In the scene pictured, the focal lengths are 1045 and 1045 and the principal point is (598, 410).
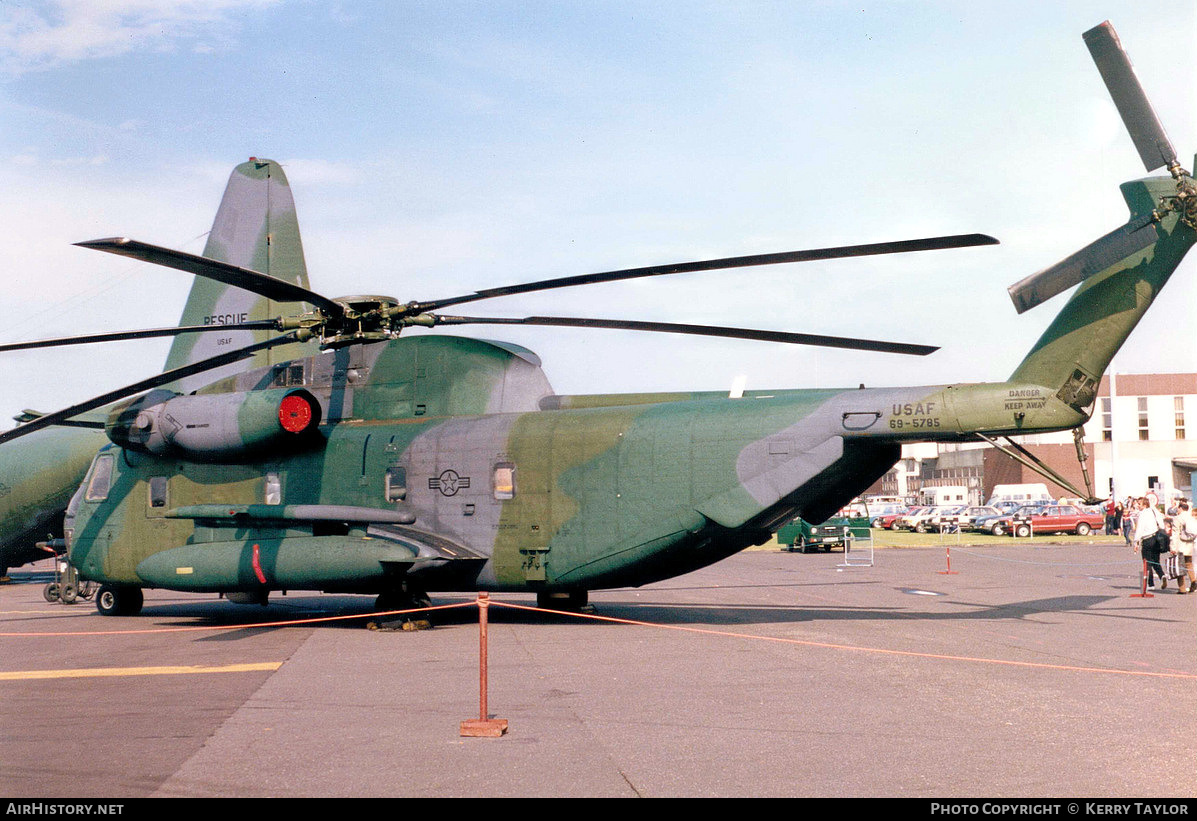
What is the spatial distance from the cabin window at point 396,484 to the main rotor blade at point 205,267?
321cm

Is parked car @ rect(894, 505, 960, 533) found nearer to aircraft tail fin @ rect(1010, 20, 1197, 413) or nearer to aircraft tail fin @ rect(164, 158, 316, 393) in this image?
aircraft tail fin @ rect(164, 158, 316, 393)

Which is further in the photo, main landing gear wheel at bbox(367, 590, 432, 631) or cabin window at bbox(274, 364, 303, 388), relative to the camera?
cabin window at bbox(274, 364, 303, 388)

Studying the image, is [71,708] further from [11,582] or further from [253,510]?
[11,582]

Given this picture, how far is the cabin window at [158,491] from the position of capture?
17.7m

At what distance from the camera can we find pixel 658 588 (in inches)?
994

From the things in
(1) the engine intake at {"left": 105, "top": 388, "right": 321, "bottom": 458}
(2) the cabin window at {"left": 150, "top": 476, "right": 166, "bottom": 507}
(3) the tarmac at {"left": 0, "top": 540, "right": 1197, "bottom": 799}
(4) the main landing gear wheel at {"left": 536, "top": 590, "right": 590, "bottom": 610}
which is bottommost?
(3) the tarmac at {"left": 0, "top": 540, "right": 1197, "bottom": 799}

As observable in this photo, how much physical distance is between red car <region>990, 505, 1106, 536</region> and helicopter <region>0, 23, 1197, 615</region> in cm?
3709

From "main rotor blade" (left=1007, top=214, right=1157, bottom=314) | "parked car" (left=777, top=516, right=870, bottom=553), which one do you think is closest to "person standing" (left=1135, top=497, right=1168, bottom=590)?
"main rotor blade" (left=1007, top=214, right=1157, bottom=314)

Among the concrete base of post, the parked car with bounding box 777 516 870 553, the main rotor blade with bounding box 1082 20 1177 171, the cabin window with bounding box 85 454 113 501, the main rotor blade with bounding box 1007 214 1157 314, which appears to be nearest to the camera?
the concrete base of post

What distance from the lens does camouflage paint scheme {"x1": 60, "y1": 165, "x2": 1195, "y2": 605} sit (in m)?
13.7

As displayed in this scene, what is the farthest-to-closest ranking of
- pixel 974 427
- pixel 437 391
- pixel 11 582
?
pixel 11 582 → pixel 437 391 → pixel 974 427

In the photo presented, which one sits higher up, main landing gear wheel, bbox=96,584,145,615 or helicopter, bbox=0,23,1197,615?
helicopter, bbox=0,23,1197,615
